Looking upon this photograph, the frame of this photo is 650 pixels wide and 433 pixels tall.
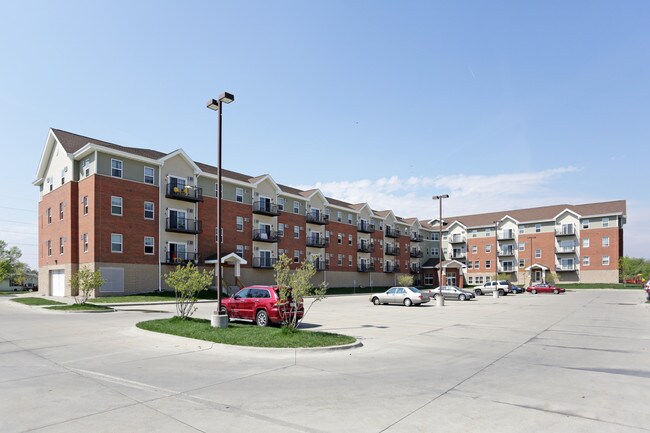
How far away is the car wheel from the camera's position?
637 inches

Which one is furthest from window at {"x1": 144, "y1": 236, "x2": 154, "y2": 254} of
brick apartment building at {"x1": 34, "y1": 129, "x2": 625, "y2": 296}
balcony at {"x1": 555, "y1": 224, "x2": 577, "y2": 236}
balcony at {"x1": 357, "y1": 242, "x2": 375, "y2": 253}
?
balcony at {"x1": 555, "y1": 224, "x2": 577, "y2": 236}

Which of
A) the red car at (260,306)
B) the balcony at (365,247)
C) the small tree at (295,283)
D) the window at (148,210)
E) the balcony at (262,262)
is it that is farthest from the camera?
the balcony at (365,247)

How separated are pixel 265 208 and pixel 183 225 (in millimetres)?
12177

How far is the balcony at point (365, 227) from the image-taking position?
68.3 m

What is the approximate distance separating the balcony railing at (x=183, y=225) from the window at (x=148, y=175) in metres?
3.83

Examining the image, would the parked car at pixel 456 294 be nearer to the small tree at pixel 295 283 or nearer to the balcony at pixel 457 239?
the small tree at pixel 295 283

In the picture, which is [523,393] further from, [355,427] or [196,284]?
[196,284]

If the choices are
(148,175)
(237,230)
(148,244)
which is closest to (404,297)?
(237,230)

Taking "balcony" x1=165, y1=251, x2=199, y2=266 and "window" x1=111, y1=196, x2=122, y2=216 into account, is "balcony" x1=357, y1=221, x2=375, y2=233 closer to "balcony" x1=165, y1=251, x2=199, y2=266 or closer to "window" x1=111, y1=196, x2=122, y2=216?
"balcony" x1=165, y1=251, x2=199, y2=266

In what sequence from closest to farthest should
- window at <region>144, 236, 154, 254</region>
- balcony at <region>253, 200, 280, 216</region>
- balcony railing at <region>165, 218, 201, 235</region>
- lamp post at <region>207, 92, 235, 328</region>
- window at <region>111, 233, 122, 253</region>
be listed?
lamp post at <region>207, 92, 235, 328</region>, window at <region>111, 233, 122, 253</region>, window at <region>144, 236, 154, 254</region>, balcony railing at <region>165, 218, 201, 235</region>, balcony at <region>253, 200, 280, 216</region>

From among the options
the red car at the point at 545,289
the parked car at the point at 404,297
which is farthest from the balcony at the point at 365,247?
the parked car at the point at 404,297

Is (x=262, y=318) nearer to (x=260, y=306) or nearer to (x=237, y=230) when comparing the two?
(x=260, y=306)

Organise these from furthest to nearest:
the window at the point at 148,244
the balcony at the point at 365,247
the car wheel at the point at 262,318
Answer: the balcony at the point at 365,247 < the window at the point at 148,244 < the car wheel at the point at 262,318

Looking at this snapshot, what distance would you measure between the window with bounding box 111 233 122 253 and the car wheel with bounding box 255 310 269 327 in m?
24.0
